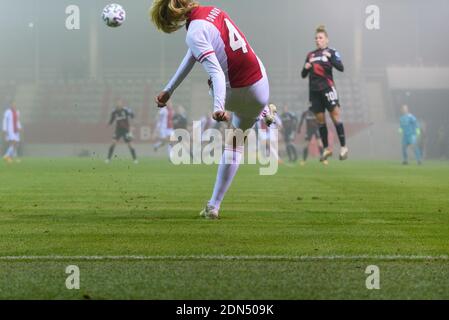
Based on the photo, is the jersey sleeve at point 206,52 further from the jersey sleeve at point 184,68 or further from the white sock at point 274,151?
the white sock at point 274,151

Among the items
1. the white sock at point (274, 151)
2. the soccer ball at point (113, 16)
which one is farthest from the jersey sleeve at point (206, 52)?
the white sock at point (274, 151)

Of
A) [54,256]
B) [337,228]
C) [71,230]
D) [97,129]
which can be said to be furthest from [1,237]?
[97,129]

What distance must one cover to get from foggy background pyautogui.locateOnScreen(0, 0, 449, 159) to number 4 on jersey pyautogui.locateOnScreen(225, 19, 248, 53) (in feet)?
113

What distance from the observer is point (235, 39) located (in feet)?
26.6

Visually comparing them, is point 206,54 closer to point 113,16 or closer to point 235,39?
point 235,39

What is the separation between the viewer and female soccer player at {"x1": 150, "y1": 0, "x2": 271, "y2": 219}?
7.71 meters

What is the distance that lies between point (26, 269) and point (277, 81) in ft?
129

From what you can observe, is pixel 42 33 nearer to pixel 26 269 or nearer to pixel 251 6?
pixel 251 6

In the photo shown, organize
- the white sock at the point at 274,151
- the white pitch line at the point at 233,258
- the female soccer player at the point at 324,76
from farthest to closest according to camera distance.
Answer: the white sock at the point at 274,151, the female soccer player at the point at 324,76, the white pitch line at the point at 233,258

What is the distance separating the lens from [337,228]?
7.66 meters

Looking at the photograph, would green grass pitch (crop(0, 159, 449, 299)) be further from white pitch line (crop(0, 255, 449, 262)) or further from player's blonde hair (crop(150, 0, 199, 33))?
player's blonde hair (crop(150, 0, 199, 33))

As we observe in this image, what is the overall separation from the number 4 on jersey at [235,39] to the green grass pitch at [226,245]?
1593 millimetres

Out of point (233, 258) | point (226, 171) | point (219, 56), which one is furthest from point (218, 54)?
point (233, 258)

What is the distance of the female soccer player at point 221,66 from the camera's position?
25.3 ft
